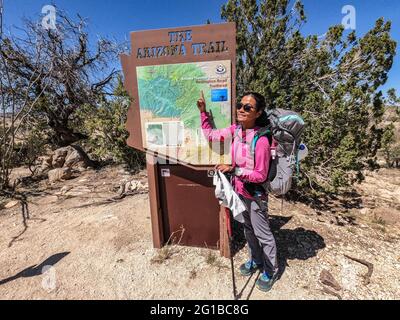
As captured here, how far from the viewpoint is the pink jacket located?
6.89 ft

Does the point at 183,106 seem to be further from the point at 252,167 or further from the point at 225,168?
the point at 252,167

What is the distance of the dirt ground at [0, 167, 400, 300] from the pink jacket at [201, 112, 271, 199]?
3.72 feet

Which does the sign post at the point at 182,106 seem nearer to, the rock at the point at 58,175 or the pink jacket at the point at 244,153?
the pink jacket at the point at 244,153

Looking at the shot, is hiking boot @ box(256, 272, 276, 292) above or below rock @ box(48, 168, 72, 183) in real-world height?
below

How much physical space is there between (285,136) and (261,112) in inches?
11.6

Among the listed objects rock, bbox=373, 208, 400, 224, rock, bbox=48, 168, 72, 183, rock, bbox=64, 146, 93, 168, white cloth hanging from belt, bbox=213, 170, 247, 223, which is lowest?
rock, bbox=373, 208, 400, 224

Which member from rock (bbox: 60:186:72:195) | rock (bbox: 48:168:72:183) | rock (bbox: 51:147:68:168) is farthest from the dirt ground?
rock (bbox: 51:147:68:168)

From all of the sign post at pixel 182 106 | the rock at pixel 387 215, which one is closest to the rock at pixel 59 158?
the sign post at pixel 182 106

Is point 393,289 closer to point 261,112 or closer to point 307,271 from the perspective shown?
point 307,271

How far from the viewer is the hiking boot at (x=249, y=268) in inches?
108

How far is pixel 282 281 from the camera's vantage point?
2625 mm

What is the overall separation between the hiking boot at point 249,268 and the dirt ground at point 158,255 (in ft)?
0.24

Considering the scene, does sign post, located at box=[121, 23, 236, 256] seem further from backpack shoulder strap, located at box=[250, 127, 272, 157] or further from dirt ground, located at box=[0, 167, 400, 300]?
dirt ground, located at box=[0, 167, 400, 300]

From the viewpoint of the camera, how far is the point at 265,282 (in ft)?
8.27
